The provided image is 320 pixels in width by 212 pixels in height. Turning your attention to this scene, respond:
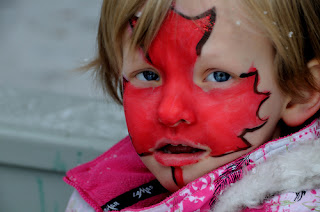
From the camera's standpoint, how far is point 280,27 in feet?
2.87

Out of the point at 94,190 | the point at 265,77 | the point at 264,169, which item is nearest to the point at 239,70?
the point at 265,77

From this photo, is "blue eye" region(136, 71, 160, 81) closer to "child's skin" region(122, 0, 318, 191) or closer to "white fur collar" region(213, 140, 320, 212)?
"child's skin" region(122, 0, 318, 191)

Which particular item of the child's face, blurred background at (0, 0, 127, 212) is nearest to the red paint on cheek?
the child's face

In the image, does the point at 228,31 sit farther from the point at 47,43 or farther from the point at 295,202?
the point at 47,43

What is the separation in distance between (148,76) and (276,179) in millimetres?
300

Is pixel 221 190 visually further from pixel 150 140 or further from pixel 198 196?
pixel 150 140

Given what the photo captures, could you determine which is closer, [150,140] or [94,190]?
[150,140]


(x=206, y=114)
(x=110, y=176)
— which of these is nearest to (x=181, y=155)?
(x=206, y=114)

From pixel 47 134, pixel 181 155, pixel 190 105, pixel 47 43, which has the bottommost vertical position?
pixel 47 43

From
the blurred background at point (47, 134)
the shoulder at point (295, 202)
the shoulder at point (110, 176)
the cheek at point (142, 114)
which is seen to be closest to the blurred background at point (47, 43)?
the blurred background at point (47, 134)

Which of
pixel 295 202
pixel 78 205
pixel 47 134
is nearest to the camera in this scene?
pixel 295 202

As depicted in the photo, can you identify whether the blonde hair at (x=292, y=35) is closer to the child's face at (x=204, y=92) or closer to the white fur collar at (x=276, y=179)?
the child's face at (x=204, y=92)

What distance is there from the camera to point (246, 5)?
850 millimetres

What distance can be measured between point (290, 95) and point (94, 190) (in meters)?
0.51
